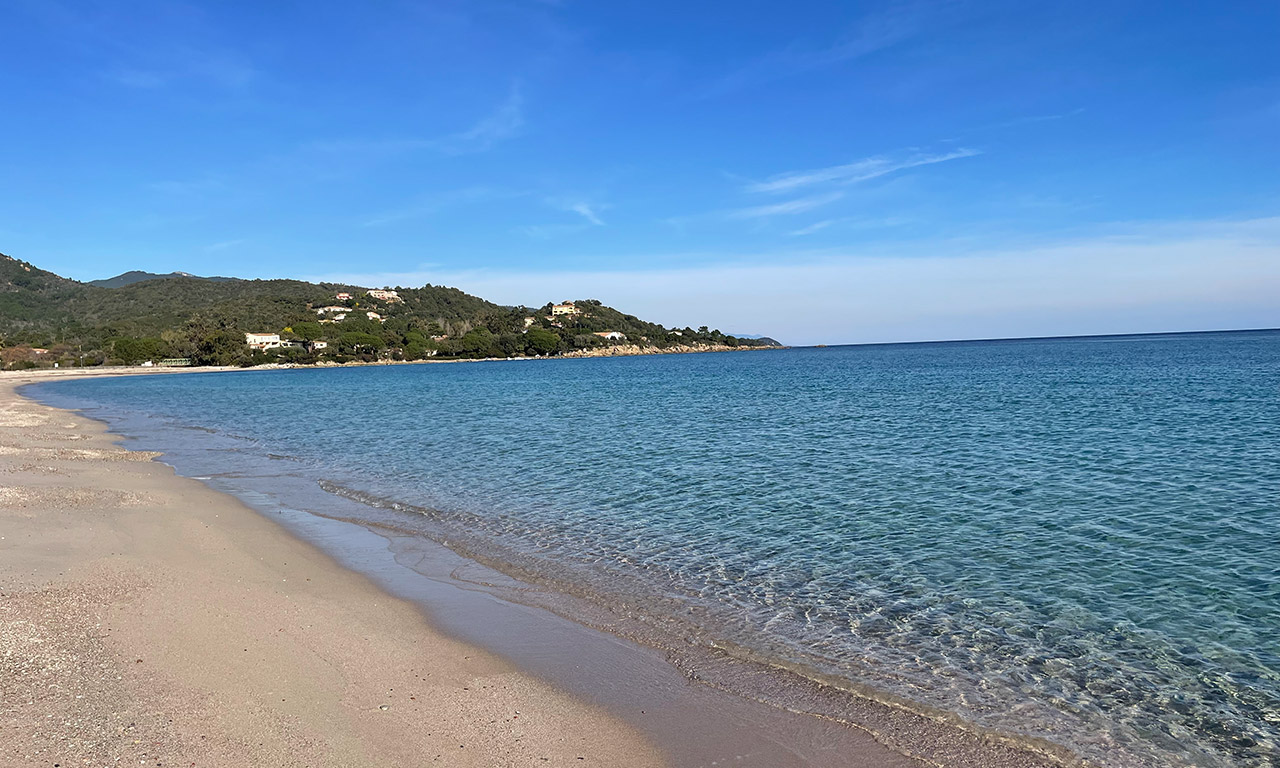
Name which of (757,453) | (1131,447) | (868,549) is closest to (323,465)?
(757,453)

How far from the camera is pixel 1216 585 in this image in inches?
355

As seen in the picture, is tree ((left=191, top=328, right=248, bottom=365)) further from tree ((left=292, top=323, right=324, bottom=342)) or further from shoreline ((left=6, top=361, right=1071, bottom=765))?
shoreline ((left=6, top=361, right=1071, bottom=765))

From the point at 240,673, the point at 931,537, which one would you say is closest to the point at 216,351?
the point at 931,537

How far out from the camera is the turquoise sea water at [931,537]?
6.56 meters

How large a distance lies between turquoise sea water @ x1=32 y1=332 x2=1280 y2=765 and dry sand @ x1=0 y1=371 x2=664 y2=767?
8.13 feet

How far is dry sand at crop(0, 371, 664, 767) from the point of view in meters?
5.03

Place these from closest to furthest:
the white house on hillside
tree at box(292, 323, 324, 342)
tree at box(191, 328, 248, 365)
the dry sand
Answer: the dry sand → tree at box(191, 328, 248, 365) → the white house on hillside → tree at box(292, 323, 324, 342)

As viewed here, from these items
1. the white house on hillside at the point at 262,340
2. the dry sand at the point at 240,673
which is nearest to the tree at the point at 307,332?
the white house on hillside at the point at 262,340

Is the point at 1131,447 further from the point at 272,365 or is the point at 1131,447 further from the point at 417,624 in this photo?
the point at 272,365

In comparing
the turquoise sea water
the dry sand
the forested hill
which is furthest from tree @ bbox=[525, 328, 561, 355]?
the dry sand

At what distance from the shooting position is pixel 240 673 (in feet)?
20.6

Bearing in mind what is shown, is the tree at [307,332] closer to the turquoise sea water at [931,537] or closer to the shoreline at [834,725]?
the turquoise sea water at [931,537]

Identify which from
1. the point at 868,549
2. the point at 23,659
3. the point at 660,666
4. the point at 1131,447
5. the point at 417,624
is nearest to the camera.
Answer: the point at 23,659

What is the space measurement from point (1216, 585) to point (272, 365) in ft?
511
